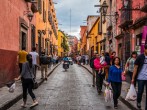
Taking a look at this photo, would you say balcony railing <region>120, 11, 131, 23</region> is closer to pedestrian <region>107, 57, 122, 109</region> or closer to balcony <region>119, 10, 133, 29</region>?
balcony <region>119, 10, 133, 29</region>

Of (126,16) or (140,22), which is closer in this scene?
(140,22)

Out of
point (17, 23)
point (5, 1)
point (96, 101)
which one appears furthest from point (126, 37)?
point (96, 101)

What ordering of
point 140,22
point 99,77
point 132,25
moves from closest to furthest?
point 99,77
point 140,22
point 132,25

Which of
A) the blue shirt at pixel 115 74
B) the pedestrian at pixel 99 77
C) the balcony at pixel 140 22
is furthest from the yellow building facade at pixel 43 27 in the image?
the blue shirt at pixel 115 74

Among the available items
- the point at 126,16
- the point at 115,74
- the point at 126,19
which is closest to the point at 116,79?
the point at 115,74

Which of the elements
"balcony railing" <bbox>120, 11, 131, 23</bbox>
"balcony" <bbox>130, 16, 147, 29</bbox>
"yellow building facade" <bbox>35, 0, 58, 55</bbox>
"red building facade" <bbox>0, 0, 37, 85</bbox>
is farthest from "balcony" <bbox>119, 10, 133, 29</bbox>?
"yellow building facade" <bbox>35, 0, 58, 55</bbox>

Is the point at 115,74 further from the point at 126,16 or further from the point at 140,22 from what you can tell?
the point at 126,16

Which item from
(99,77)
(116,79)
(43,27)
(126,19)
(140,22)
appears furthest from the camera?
(43,27)

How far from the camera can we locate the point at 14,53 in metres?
16.6

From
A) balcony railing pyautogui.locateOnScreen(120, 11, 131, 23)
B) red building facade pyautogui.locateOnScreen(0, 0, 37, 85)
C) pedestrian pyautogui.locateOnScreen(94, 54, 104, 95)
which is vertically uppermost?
balcony railing pyautogui.locateOnScreen(120, 11, 131, 23)

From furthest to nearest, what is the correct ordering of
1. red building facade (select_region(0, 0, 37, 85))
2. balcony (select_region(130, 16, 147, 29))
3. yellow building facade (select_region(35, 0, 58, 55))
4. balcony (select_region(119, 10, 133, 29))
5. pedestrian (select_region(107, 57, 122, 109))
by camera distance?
yellow building facade (select_region(35, 0, 58, 55)) < balcony (select_region(119, 10, 133, 29)) < red building facade (select_region(0, 0, 37, 85)) < balcony (select_region(130, 16, 147, 29)) < pedestrian (select_region(107, 57, 122, 109))

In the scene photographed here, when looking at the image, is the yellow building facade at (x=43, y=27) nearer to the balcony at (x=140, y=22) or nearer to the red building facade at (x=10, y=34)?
the red building facade at (x=10, y=34)

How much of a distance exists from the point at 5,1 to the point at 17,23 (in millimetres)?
2989

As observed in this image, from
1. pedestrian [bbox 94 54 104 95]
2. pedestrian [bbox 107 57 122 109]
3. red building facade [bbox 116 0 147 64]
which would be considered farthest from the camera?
red building facade [bbox 116 0 147 64]
